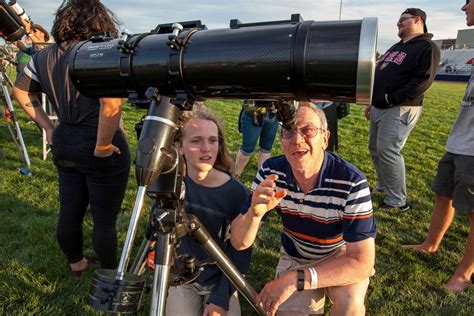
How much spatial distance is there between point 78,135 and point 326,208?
5.32ft

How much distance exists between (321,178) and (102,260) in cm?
174

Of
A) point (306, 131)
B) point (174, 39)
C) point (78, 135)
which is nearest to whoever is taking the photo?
point (174, 39)

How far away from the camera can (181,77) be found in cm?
130

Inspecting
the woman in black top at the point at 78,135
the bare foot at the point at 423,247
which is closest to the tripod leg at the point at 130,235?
the woman in black top at the point at 78,135

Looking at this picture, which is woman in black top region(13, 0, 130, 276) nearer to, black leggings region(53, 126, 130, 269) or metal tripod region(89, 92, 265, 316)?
black leggings region(53, 126, 130, 269)

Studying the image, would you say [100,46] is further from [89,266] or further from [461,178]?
[461,178]

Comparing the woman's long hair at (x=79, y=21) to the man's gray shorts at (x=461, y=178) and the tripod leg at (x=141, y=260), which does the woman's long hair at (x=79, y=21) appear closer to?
Answer: the tripod leg at (x=141, y=260)

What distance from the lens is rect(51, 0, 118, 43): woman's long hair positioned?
2.26 metres

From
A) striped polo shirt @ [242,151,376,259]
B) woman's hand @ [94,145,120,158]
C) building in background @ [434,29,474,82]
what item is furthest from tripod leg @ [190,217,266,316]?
building in background @ [434,29,474,82]

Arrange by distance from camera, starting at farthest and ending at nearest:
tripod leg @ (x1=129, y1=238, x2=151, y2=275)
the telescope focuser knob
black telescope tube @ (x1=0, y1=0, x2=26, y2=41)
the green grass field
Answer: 1. the green grass field
2. black telescope tube @ (x1=0, y1=0, x2=26, y2=41)
3. tripod leg @ (x1=129, y1=238, x2=151, y2=275)
4. the telescope focuser knob

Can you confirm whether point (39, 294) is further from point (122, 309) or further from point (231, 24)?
point (231, 24)

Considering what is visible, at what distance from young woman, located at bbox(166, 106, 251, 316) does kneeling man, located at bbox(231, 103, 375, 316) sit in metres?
0.27

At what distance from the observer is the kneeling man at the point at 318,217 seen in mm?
1881

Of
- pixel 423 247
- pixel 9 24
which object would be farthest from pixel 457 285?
pixel 9 24
